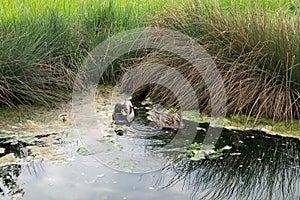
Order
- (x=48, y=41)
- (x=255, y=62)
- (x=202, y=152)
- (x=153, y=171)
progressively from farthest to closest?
(x=48, y=41) → (x=255, y=62) → (x=202, y=152) → (x=153, y=171)

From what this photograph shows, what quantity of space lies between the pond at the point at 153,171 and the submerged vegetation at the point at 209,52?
613 millimetres

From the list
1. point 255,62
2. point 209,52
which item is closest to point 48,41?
point 209,52

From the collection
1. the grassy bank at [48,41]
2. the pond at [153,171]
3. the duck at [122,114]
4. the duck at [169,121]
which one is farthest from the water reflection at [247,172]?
the grassy bank at [48,41]

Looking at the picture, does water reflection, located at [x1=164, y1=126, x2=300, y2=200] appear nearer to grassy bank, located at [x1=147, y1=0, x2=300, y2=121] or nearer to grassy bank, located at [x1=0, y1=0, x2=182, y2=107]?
grassy bank, located at [x1=147, y1=0, x2=300, y2=121]

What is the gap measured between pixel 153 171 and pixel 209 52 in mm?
1959

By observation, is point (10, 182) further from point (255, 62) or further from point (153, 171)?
point (255, 62)

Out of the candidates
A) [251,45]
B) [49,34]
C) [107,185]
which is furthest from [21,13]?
[107,185]

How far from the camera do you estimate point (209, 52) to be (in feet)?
18.9

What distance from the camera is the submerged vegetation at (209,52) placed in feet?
17.8

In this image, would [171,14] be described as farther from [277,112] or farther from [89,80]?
[277,112]

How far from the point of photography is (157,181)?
4129 mm

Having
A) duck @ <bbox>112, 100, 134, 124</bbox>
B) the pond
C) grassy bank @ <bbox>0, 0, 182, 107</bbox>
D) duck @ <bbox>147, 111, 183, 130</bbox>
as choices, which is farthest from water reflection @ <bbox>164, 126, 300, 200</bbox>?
grassy bank @ <bbox>0, 0, 182, 107</bbox>

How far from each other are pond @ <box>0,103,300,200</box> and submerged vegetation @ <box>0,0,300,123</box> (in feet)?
2.01

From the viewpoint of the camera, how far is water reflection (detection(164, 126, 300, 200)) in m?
4.02
